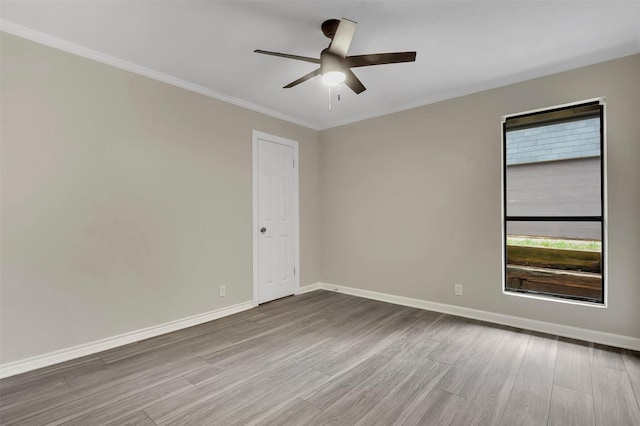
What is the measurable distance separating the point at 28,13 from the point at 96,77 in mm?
588

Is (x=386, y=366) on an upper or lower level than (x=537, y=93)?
lower

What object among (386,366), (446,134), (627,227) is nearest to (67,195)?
(386,366)

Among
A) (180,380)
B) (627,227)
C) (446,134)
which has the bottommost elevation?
(180,380)

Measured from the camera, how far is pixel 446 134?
3.64 m

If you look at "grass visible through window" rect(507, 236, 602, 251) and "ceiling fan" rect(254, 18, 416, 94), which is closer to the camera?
"ceiling fan" rect(254, 18, 416, 94)

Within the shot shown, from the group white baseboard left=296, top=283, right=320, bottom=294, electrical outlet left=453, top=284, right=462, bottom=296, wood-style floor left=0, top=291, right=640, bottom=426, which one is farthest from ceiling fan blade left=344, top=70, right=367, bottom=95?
white baseboard left=296, top=283, right=320, bottom=294

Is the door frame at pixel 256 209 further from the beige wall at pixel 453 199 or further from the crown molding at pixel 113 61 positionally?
the beige wall at pixel 453 199

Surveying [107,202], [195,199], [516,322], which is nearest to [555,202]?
[516,322]

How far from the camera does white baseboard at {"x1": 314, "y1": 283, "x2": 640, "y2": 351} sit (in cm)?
267

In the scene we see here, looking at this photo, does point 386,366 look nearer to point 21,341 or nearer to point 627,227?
point 627,227

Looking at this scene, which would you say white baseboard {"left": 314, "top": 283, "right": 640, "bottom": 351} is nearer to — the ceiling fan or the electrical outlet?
the electrical outlet

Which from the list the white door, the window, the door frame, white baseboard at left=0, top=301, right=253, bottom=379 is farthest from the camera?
the white door

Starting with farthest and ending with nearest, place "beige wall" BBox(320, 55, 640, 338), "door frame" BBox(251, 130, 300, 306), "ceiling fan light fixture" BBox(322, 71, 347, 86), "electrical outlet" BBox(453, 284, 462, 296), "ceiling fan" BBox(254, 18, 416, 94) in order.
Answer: "door frame" BBox(251, 130, 300, 306) < "electrical outlet" BBox(453, 284, 462, 296) < "beige wall" BBox(320, 55, 640, 338) < "ceiling fan light fixture" BBox(322, 71, 347, 86) < "ceiling fan" BBox(254, 18, 416, 94)

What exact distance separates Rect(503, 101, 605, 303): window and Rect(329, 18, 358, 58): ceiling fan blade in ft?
7.34
